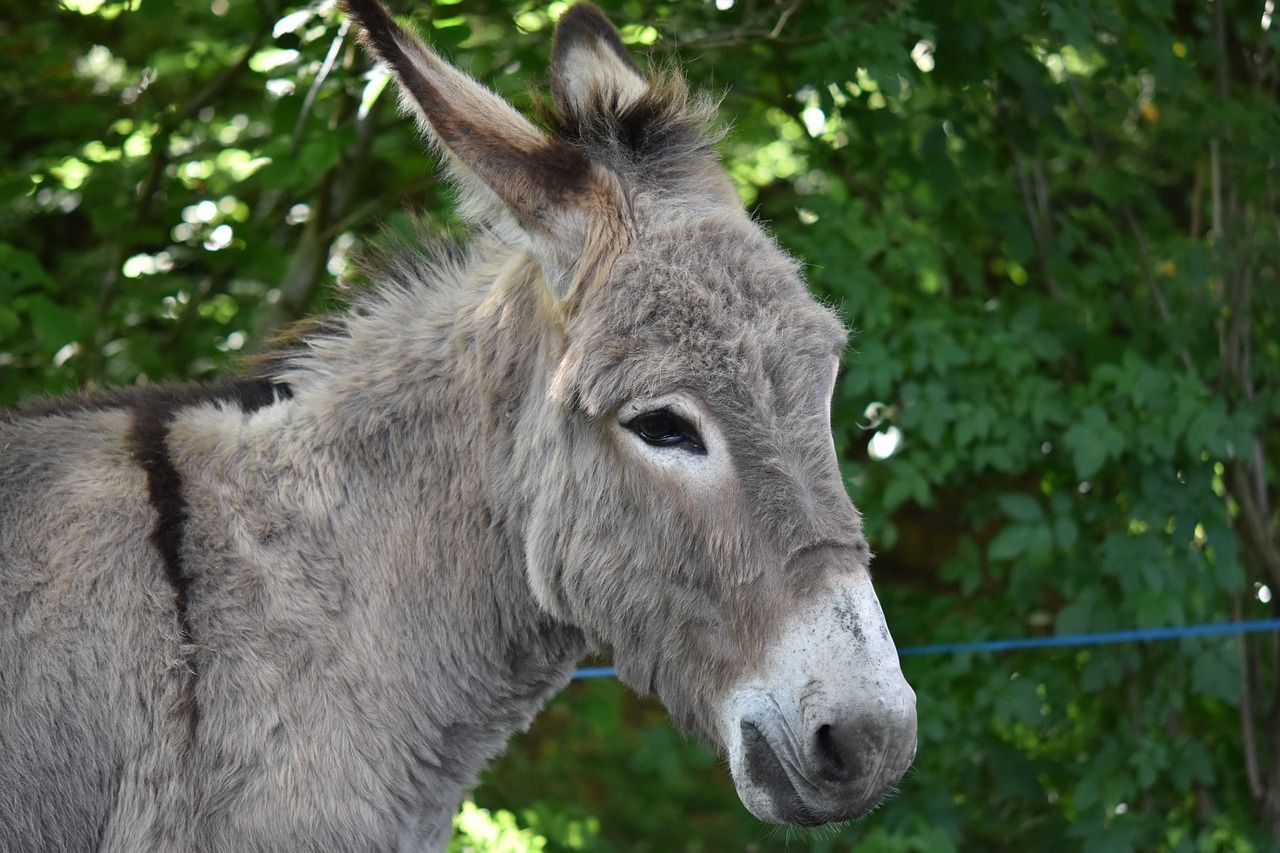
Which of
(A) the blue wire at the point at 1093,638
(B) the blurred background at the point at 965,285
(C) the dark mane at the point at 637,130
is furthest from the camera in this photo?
(B) the blurred background at the point at 965,285

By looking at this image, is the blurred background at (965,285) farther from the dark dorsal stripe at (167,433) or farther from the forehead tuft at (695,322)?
the forehead tuft at (695,322)

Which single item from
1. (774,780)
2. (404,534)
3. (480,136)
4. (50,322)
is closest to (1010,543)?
(774,780)

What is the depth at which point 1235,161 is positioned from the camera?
4.54m

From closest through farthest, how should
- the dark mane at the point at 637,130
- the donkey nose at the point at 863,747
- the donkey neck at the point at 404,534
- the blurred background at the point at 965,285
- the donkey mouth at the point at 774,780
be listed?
the donkey nose at the point at 863,747 < the donkey mouth at the point at 774,780 < the donkey neck at the point at 404,534 < the dark mane at the point at 637,130 < the blurred background at the point at 965,285

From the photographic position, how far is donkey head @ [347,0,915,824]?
210 cm

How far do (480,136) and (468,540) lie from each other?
32.5 inches

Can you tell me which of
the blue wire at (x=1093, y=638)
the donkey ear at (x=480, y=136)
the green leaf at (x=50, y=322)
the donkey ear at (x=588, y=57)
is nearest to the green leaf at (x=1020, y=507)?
the blue wire at (x=1093, y=638)

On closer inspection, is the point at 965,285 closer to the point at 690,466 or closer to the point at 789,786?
the point at 690,466

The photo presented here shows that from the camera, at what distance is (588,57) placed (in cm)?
288

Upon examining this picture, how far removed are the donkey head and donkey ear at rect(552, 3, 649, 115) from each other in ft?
1.06

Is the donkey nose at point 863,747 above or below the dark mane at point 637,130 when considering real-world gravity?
below

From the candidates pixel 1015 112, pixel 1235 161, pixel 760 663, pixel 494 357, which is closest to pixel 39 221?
pixel 494 357

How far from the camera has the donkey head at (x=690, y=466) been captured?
2.10 meters

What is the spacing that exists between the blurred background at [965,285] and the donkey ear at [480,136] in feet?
4.37
